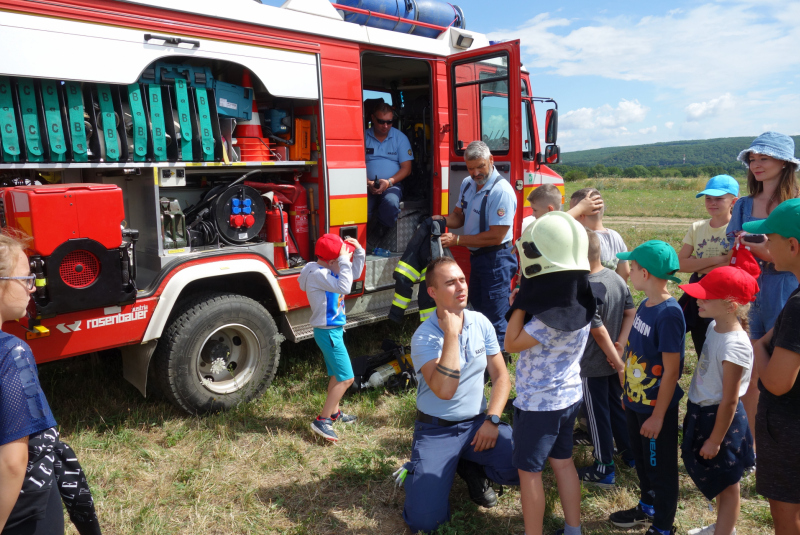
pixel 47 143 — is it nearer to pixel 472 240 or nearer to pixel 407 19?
pixel 472 240

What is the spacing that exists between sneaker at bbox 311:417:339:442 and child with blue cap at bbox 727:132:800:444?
2647 millimetres

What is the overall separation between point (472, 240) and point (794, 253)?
97.2 inches

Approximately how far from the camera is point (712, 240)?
3.78 metres

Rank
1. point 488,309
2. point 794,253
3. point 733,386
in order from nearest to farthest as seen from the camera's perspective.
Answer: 1. point 794,253
2. point 733,386
3. point 488,309

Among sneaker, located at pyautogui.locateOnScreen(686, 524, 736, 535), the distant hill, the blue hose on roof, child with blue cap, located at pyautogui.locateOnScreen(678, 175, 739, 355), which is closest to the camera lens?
sneaker, located at pyautogui.locateOnScreen(686, 524, 736, 535)

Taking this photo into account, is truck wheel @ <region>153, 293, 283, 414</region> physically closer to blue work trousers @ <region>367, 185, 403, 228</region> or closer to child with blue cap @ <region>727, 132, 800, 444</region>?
blue work trousers @ <region>367, 185, 403, 228</region>

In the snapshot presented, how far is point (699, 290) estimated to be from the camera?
249cm

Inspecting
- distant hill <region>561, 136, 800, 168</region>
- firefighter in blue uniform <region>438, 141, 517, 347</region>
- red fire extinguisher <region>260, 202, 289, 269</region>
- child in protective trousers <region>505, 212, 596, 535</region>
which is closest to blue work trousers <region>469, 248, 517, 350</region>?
firefighter in blue uniform <region>438, 141, 517, 347</region>

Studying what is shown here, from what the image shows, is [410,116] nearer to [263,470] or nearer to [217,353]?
[217,353]

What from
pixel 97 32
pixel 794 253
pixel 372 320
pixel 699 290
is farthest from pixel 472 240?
pixel 97 32

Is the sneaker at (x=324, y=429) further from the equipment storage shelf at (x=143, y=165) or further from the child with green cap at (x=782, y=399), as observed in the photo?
the child with green cap at (x=782, y=399)

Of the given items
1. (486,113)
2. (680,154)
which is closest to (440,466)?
(486,113)

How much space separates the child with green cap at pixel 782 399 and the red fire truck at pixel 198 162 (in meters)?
3.18

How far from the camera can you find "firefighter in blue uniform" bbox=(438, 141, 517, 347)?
4309mm
